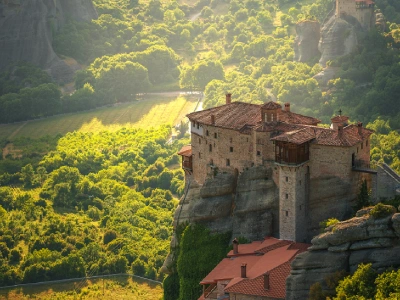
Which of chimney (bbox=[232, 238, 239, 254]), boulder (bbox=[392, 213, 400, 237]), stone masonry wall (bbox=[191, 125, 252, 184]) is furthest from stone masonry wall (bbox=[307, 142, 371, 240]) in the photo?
boulder (bbox=[392, 213, 400, 237])

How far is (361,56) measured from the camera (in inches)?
6029

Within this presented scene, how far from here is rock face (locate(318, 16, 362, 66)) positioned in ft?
512

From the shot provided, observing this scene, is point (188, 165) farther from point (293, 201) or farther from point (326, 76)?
point (326, 76)

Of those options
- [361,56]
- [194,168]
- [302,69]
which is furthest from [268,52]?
[194,168]

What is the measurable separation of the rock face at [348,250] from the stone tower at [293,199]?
21.4 feet

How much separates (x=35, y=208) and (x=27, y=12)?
73973 millimetres

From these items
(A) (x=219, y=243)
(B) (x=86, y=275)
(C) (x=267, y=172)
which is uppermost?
(C) (x=267, y=172)

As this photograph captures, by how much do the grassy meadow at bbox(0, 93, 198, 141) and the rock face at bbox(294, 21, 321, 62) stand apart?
17.0 m

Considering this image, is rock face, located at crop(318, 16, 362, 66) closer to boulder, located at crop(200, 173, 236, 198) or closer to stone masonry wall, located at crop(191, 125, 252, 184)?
stone masonry wall, located at crop(191, 125, 252, 184)

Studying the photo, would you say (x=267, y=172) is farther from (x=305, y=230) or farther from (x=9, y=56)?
(x=9, y=56)

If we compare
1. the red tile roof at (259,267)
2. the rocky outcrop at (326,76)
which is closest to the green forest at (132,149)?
the rocky outcrop at (326,76)

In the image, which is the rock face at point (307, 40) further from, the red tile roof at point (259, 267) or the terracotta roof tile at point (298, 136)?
the terracotta roof tile at point (298, 136)

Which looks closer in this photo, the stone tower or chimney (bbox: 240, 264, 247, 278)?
chimney (bbox: 240, 264, 247, 278)

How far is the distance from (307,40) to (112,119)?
29060mm
